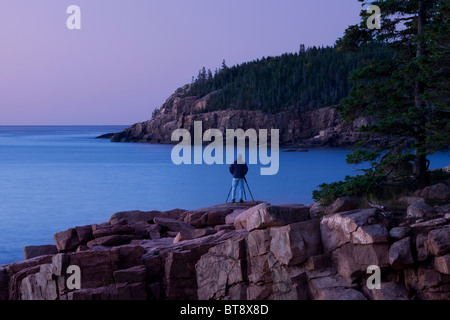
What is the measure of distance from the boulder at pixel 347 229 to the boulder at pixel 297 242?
0.64ft

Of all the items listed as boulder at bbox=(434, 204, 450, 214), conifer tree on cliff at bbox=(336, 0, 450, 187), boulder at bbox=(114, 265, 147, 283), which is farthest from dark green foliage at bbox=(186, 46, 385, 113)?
boulder at bbox=(114, 265, 147, 283)

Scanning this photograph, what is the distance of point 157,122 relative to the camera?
12975 cm

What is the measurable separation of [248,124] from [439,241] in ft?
353

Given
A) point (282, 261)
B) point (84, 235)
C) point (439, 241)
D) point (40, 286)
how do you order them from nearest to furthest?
1. point (439, 241)
2. point (282, 261)
3. point (40, 286)
4. point (84, 235)

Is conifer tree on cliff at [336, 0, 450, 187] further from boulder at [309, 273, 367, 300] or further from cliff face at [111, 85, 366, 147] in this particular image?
cliff face at [111, 85, 366, 147]

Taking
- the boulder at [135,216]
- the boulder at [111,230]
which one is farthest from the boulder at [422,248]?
the boulder at [135,216]

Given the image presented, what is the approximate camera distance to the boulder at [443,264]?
10.3m

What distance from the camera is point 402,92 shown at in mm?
14703

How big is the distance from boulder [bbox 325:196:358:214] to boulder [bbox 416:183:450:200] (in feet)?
5.94

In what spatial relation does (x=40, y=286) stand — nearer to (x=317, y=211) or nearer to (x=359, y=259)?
(x=317, y=211)

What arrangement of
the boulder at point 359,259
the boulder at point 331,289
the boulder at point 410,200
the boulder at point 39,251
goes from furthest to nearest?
the boulder at point 39,251 < the boulder at point 410,200 < the boulder at point 359,259 < the boulder at point 331,289

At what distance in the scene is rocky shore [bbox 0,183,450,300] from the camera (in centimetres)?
1087

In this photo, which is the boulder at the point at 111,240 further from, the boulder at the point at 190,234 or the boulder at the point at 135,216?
the boulder at the point at 135,216

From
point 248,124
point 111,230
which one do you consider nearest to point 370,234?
point 111,230
